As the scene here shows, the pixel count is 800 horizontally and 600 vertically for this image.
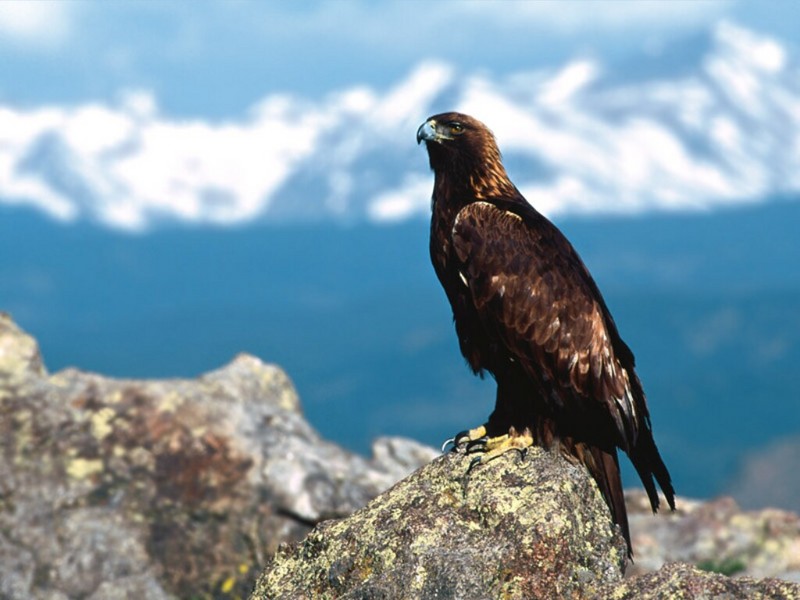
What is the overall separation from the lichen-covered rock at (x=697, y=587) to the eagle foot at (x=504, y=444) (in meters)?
1.85

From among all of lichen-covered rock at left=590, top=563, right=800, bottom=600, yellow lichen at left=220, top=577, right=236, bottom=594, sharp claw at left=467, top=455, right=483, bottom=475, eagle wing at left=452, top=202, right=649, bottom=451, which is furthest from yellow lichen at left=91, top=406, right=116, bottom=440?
lichen-covered rock at left=590, top=563, right=800, bottom=600

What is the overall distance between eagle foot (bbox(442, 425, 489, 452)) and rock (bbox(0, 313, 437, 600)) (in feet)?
18.2

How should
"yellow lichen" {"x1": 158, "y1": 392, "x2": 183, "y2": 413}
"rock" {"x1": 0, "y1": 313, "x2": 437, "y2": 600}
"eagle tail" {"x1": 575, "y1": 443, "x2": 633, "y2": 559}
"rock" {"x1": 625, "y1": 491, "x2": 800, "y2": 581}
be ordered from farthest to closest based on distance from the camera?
"rock" {"x1": 625, "y1": 491, "x2": 800, "y2": 581}, "yellow lichen" {"x1": 158, "y1": 392, "x2": 183, "y2": 413}, "rock" {"x1": 0, "y1": 313, "x2": 437, "y2": 600}, "eagle tail" {"x1": 575, "y1": 443, "x2": 633, "y2": 559}

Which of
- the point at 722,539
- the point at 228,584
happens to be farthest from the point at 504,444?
the point at 722,539

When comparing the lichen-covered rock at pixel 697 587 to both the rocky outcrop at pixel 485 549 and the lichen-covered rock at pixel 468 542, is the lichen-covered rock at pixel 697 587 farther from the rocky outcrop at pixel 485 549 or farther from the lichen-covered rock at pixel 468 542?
the lichen-covered rock at pixel 468 542

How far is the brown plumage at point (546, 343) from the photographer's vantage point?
8305 millimetres

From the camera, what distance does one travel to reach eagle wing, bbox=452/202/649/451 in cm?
842

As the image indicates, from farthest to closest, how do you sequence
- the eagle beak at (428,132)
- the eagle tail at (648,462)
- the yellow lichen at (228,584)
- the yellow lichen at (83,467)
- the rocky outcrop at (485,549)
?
the yellow lichen at (83,467) → the yellow lichen at (228,584) → the eagle beak at (428,132) → the eagle tail at (648,462) → the rocky outcrop at (485,549)

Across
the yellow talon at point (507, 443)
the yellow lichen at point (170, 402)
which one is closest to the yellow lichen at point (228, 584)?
the yellow lichen at point (170, 402)

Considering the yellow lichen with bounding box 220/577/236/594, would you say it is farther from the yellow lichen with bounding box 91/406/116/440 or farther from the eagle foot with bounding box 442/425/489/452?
the eagle foot with bounding box 442/425/489/452

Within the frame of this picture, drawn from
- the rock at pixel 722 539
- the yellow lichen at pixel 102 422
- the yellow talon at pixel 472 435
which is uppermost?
the rock at pixel 722 539

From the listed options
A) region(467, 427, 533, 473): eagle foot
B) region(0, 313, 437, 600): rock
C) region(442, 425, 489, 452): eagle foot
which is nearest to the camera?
region(467, 427, 533, 473): eagle foot

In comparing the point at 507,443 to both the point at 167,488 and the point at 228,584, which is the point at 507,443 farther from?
the point at 167,488

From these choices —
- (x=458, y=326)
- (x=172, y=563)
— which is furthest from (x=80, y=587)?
(x=458, y=326)
